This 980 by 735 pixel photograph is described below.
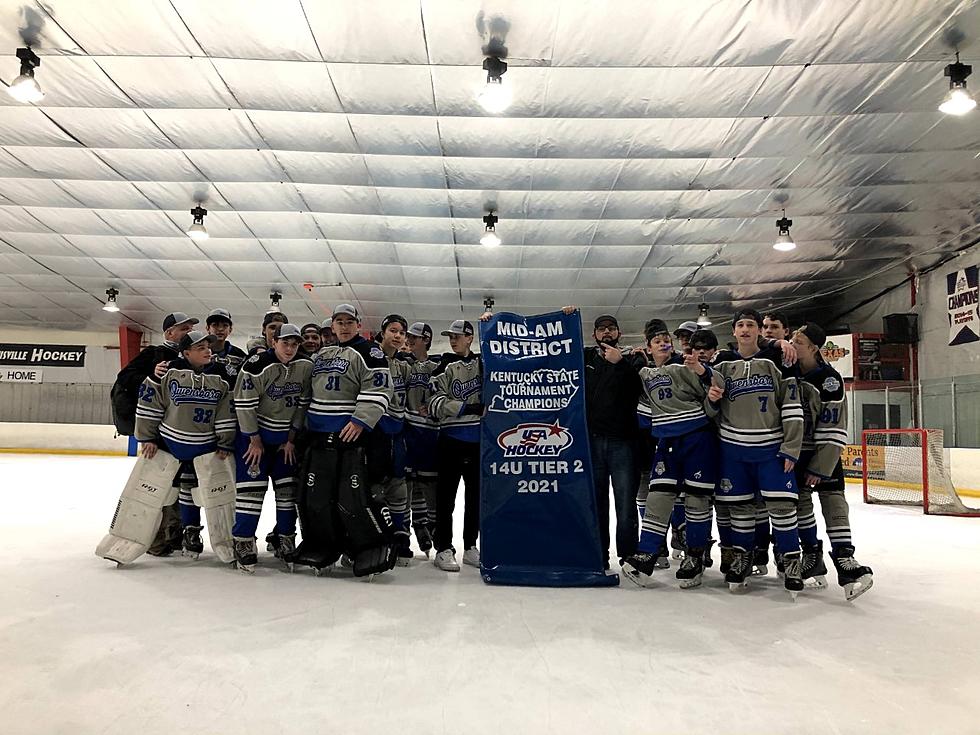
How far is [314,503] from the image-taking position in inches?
137

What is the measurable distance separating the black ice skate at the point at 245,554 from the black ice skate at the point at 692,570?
7.30ft

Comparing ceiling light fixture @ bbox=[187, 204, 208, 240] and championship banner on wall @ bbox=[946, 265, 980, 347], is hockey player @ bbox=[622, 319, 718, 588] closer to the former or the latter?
ceiling light fixture @ bbox=[187, 204, 208, 240]

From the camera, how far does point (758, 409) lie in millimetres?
3348

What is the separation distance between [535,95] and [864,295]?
9333 millimetres

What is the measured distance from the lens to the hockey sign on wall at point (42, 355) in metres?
17.2

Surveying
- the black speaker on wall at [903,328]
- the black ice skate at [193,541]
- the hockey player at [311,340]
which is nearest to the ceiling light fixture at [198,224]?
the hockey player at [311,340]

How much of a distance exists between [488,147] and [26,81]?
12.6 ft

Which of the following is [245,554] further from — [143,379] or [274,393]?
[143,379]

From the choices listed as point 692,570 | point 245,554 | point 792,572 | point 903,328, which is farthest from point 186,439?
point 903,328

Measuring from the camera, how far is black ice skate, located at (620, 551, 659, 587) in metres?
3.40

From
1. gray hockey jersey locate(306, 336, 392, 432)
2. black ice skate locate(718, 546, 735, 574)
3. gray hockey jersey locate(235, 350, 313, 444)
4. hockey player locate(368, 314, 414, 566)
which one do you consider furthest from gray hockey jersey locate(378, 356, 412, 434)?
black ice skate locate(718, 546, 735, 574)

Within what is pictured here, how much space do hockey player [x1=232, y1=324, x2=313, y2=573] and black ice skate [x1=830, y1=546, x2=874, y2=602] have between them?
274cm

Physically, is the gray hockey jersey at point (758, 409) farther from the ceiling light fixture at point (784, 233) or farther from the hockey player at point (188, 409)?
the ceiling light fixture at point (784, 233)

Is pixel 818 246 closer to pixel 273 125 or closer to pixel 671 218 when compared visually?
pixel 671 218
